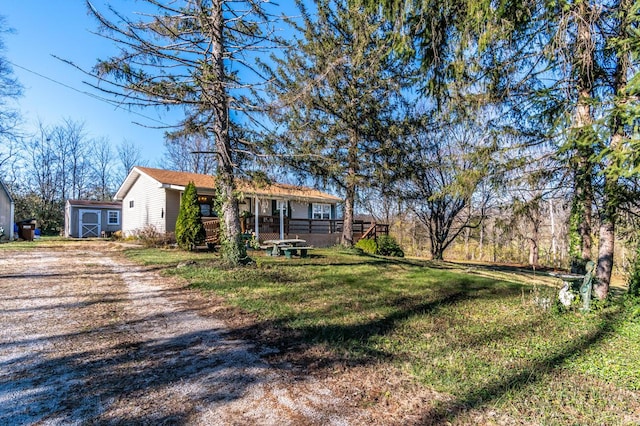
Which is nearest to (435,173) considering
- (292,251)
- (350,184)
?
(350,184)

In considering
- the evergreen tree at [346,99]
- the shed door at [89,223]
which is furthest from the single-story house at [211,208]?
the shed door at [89,223]

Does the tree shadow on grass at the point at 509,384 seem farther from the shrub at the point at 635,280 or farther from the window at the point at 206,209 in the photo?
the window at the point at 206,209

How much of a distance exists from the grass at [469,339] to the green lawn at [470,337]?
0.5 inches

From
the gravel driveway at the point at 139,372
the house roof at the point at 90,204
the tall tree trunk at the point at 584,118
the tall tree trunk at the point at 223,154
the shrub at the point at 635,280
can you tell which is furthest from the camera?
the house roof at the point at 90,204

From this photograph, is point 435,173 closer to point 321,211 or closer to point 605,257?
point 321,211

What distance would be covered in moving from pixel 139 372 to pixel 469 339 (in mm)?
3671

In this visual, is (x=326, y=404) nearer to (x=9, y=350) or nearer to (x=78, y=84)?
(x=9, y=350)

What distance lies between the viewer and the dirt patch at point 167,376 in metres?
2.36

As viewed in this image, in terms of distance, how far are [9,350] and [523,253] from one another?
24539 mm

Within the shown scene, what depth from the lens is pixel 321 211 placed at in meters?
21.7

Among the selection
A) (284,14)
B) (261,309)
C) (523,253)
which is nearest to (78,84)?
(284,14)

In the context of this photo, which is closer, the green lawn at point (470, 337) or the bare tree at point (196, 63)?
the green lawn at point (470, 337)

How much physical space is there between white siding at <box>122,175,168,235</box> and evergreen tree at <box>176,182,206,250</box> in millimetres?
3908

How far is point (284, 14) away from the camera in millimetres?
8773
